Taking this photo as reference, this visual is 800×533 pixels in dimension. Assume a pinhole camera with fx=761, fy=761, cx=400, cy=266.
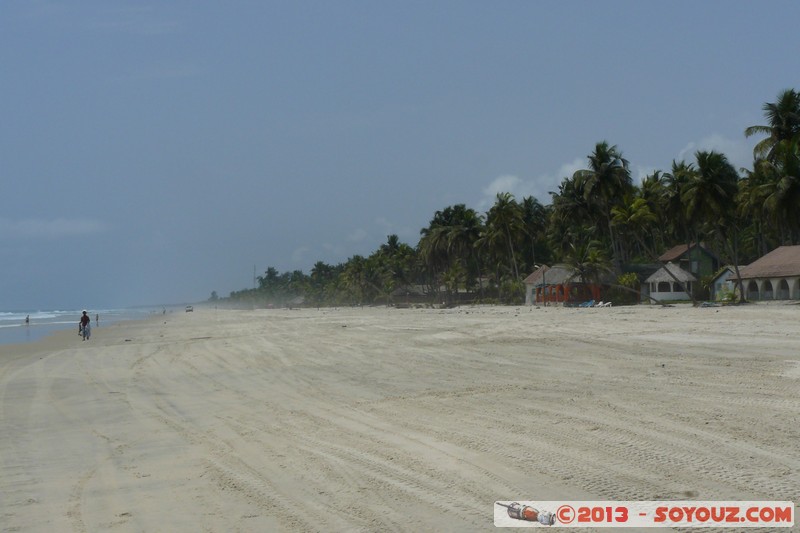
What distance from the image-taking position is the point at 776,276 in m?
46.1

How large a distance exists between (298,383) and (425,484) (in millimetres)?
7615

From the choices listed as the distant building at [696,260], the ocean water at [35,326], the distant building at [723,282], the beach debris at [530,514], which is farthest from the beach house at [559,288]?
the beach debris at [530,514]

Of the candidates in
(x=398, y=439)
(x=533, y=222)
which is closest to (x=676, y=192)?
(x=533, y=222)

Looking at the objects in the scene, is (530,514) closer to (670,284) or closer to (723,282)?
(723,282)

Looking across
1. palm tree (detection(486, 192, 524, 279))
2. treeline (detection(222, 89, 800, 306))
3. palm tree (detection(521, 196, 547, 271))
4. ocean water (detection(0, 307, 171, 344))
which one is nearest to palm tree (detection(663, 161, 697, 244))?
treeline (detection(222, 89, 800, 306))

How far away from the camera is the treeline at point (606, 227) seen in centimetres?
5097

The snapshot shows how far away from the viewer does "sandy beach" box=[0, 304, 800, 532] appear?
568 centimetres

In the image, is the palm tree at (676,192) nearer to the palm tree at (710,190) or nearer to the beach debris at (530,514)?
the palm tree at (710,190)

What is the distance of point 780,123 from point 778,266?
1144cm

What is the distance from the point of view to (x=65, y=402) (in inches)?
494

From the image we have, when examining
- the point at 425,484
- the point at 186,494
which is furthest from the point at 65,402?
the point at 425,484

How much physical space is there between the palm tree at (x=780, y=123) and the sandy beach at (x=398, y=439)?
136 ft

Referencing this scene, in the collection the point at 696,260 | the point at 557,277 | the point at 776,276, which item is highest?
the point at 696,260

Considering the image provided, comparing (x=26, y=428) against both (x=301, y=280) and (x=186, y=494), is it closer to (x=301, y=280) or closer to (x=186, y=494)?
(x=186, y=494)
